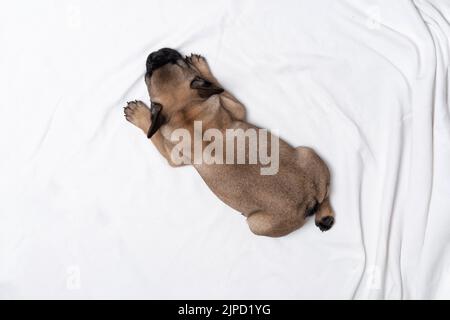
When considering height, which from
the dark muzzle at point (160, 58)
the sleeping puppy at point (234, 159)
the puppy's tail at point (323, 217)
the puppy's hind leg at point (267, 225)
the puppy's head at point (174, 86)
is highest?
the dark muzzle at point (160, 58)

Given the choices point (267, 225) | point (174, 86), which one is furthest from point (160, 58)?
point (267, 225)

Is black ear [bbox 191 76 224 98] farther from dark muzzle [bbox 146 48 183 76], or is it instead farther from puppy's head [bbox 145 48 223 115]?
dark muzzle [bbox 146 48 183 76]

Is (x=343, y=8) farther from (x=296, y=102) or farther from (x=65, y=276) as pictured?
(x=65, y=276)

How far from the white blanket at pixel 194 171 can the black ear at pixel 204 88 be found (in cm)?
40

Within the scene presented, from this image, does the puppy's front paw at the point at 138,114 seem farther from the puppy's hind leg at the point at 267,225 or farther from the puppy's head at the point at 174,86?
the puppy's hind leg at the point at 267,225

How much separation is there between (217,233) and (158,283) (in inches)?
23.1

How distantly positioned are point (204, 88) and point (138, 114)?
25.6 inches

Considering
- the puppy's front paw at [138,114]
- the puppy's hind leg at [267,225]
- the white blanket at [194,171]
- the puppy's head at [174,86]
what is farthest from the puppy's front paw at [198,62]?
the puppy's hind leg at [267,225]

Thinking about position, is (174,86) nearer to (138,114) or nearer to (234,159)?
(138,114)

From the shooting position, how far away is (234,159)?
3.05 m

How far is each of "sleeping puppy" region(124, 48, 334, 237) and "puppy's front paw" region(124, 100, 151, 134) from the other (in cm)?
17

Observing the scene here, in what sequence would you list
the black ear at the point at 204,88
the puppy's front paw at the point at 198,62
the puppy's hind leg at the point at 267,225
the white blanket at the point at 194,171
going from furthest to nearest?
the puppy's front paw at the point at 198,62
the white blanket at the point at 194,171
the puppy's hind leg at the point at 267,225
the black ear at the point at 204,88

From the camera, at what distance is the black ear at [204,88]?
3.01 metres

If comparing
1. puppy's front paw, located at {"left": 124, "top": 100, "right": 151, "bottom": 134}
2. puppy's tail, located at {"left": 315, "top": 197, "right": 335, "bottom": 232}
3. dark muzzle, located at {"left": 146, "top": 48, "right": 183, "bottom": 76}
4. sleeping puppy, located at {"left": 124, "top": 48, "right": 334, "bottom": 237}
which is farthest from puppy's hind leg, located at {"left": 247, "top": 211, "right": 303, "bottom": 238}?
dark muzzle, located at {"left": 146, "top": 48, "right": 183, "bottom": 76}
